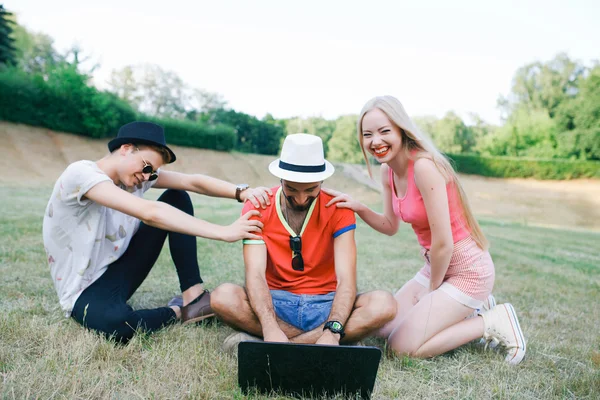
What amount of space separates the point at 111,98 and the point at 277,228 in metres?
33.3

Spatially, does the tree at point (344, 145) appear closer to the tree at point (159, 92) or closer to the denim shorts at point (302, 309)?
the tree at point (159, 92)

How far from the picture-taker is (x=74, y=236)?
312 centimetres

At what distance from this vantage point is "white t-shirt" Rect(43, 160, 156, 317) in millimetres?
2992

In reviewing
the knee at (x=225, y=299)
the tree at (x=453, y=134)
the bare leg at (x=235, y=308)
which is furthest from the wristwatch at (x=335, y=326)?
the tree at (x=453, y=134)

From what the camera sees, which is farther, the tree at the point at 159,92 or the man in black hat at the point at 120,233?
the tree at the point at 159,92

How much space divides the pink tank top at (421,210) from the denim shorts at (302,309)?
2.93 ft

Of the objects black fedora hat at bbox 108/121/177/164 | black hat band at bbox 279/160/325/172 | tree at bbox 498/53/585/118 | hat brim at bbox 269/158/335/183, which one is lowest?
hat brim at bbox 269/158/335/183

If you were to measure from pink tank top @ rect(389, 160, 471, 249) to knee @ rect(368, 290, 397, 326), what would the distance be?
2.31ft

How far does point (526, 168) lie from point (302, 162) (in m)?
42.8

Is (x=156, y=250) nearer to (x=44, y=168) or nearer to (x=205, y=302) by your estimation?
(x=205, y=302)

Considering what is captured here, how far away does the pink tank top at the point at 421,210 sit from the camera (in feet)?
10.8

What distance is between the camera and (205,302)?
3.49 meters

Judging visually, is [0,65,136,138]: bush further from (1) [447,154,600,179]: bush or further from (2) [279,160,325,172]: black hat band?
(2) [279,160,325,172]: black hat band

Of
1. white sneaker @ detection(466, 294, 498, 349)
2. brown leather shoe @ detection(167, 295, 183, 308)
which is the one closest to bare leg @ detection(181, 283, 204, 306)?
brown leather shoe @ detection(167, 295, 183, 308)
